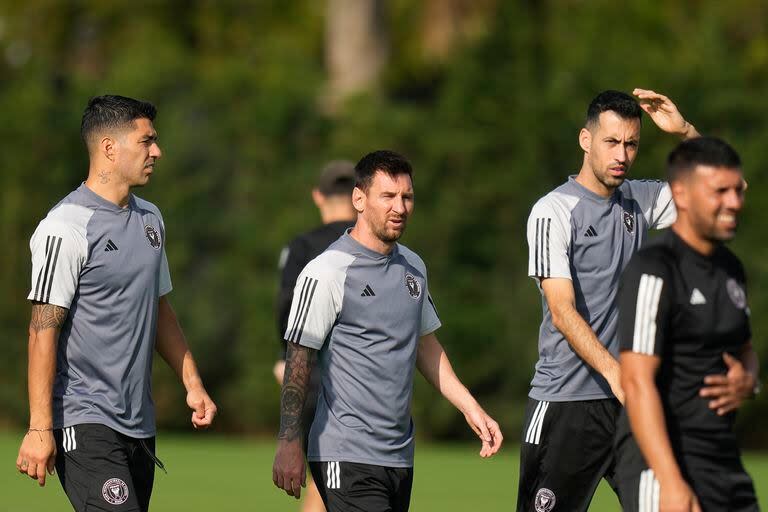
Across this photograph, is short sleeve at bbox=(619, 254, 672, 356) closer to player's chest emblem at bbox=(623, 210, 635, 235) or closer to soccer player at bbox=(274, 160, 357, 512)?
player's chest emblem at bbox=(623, 210, 635, 235)

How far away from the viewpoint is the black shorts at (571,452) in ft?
24.4

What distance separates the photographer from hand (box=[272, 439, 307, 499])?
6500mm

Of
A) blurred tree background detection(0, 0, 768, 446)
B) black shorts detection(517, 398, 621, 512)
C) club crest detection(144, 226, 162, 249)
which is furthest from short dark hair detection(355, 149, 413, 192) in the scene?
blurred tree background detection(0, 0, 768, 446)

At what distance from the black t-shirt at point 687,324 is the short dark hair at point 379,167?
1714mm

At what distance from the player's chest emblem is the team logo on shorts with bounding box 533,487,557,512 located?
1422 millimetres

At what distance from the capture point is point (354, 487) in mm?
6727

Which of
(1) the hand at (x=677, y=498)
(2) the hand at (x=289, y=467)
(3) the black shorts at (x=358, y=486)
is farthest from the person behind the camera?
(3) the black shorts at (x=358, y=486)

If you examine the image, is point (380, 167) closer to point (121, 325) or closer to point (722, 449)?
point (121, 325)

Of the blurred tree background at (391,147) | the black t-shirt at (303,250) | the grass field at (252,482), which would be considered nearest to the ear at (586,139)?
the black t-shirt at (303,250)

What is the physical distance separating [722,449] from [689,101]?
14578mm

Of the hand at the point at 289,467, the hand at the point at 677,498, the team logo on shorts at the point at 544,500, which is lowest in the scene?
the team logo on shorts at the point at 544,500

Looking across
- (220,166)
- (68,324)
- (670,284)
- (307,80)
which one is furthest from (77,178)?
(670,284)

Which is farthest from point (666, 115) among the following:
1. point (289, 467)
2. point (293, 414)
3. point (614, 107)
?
point (289, 467)

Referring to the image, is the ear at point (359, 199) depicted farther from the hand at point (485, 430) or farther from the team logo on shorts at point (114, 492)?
the team logo on shorts at point (114, 492)
